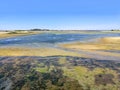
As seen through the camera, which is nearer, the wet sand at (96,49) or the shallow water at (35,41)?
the wet sand at (96,49)

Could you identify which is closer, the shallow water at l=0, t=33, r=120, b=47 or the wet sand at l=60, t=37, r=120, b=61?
the wet sand at l=60, t=37, r=120, b=61

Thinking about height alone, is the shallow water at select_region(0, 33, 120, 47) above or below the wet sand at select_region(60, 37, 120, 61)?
below

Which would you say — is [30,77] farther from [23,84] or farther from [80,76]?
[80,76]

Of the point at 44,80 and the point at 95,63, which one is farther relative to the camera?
the point at 95,63

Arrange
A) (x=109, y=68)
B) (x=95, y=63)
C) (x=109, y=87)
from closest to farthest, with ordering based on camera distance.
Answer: (x=109, y=87), (x=109, y=68), (x=95, y=63)

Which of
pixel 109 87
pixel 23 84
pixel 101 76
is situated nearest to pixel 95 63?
pixel 101 76

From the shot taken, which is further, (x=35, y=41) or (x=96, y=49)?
(x=35, y=41)

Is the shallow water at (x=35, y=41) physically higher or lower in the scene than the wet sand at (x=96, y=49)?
lower

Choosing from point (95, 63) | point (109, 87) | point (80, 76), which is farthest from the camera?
point (95, 63)

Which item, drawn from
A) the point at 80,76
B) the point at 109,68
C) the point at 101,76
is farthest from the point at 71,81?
the point at 109,68

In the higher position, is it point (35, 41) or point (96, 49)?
point (96, 49)
